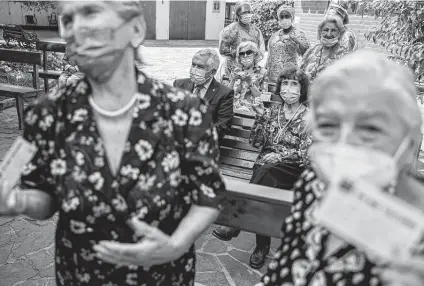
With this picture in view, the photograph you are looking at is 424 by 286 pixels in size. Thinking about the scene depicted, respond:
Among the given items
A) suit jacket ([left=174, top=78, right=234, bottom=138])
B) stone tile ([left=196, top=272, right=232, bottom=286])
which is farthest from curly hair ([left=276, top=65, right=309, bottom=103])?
stone tile ([left=196, top=272, right=232, bottom=286])

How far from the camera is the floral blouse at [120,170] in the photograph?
1.37 metres

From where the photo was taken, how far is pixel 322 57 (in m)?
5.19

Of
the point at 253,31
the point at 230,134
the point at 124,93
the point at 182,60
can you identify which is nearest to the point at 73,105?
the point at 124,93

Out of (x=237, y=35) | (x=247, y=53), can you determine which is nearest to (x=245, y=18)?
(x=237, y=35)

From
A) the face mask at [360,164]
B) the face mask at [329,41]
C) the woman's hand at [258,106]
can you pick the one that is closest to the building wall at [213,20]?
the face mask at [329,41]

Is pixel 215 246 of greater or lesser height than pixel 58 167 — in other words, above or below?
below

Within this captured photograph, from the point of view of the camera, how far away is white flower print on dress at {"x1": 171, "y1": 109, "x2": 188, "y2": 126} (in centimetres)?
143

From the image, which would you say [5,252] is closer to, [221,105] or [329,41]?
[221,105]

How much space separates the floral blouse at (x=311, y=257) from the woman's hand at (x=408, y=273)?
0.49ft

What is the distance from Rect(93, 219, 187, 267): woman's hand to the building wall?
26992 millimetres

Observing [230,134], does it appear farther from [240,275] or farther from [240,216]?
[240,216]

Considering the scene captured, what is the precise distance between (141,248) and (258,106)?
3.32m

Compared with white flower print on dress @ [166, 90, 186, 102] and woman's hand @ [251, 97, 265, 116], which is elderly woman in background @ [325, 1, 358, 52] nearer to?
woman's hand @ [251, 97, 265, 116]

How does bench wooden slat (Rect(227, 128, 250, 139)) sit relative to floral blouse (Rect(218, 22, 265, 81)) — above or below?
below
